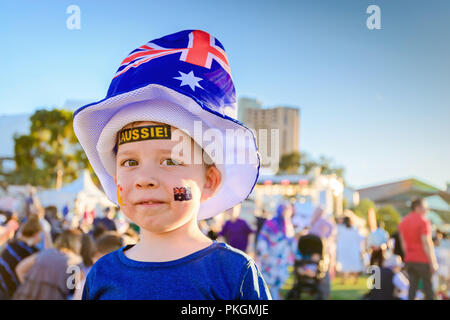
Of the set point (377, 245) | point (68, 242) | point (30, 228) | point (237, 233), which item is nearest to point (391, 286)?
point (237, 233)

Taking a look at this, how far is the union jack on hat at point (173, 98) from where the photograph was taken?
48.1 inches

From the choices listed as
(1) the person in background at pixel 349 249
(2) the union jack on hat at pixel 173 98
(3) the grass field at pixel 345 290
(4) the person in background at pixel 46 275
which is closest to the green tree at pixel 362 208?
(3) the grass field at pixel 345 290

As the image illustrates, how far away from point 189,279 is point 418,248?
20.2ft

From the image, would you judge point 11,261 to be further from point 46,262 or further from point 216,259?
point 216,259

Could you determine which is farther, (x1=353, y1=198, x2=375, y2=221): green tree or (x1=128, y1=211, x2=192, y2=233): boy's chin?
(x1=353, y1=198, x2=375, y2=221): green tree

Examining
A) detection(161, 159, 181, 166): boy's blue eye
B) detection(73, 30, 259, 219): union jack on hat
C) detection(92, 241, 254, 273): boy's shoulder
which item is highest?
detection(73, 30, 259, 219): union jack on hat

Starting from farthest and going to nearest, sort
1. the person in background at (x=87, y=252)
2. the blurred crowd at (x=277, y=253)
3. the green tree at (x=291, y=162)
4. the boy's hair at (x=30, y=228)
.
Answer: the green tree at (x=291, y=162) → the boy's hair at (x=30, y=228) → the person in background at (x=87, y=252) → the blurred crowd at (x=277, y=253)

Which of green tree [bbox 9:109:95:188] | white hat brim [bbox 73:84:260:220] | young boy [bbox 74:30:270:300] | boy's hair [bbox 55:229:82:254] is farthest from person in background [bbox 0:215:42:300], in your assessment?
green tree [bbox 9:109:95:188]

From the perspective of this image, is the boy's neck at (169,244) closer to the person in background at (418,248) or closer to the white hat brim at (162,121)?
the white hat brim at (162,121)

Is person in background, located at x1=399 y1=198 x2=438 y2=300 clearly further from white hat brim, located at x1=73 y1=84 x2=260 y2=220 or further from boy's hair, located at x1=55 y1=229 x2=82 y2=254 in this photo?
white hat brim, located at x1=73 y1=84 x2=260 y2=220

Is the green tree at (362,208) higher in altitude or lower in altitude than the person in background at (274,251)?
higher

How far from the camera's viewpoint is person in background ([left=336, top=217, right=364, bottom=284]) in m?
10.1

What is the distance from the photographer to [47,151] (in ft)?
110
